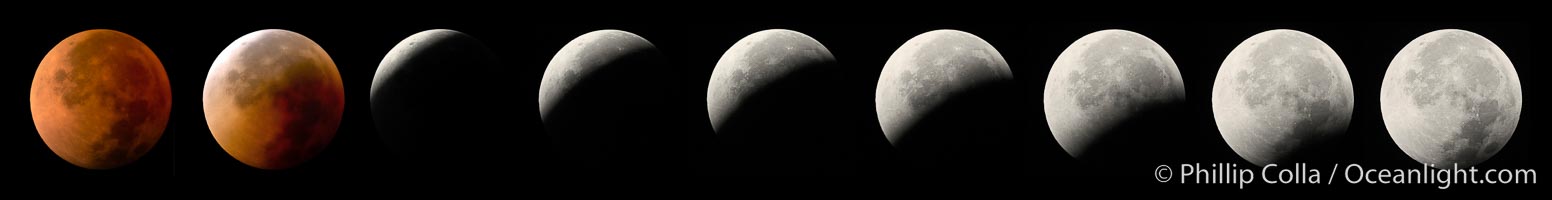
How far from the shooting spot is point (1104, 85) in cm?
1001

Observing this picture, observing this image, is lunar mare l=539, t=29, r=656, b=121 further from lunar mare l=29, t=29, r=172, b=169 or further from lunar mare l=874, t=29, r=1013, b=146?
lunar mare l=29, t=29, r=172, b=169

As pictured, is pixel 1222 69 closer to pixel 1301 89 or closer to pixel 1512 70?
pixel 1301 89

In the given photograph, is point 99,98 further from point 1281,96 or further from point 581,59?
point 1281,96

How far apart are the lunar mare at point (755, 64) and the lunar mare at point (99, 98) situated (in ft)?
14.0

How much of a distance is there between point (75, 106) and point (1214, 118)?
8211mm

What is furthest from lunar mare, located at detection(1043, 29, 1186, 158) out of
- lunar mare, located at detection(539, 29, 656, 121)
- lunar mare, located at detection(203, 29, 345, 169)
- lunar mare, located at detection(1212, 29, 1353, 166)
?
lunar mare, located at detection(203, 29, 345, 169)

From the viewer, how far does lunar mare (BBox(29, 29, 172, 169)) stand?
434 inches

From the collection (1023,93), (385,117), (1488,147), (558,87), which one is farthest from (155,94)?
(1488,147)

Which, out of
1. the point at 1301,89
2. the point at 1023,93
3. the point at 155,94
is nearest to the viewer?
the point at 1301,89

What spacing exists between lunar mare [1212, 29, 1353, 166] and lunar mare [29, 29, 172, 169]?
781cm

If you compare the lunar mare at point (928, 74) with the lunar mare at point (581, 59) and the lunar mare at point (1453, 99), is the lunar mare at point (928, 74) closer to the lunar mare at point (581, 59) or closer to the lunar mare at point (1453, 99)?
the lunar mare at point (581, 59)

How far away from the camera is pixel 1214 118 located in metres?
10.5

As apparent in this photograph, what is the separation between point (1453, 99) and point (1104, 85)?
8.12ft

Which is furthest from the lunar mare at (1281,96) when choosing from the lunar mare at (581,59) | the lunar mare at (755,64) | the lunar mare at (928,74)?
the lunar mare at (581,59)
